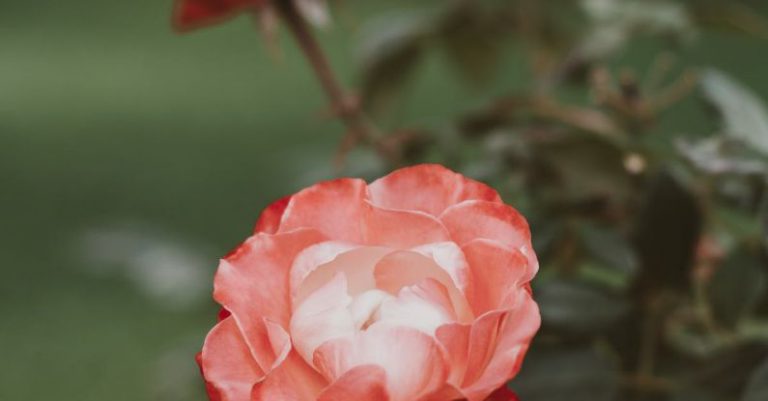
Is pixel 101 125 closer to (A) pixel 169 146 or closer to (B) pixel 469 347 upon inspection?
(A) pixel 169 146

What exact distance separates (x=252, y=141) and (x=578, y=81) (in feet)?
2.99

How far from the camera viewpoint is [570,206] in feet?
1.24

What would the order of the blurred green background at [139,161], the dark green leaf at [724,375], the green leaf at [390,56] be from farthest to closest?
the blurred green background at [139,161]
the green leaf at [390,56]
the dark green leaf at [724,375]

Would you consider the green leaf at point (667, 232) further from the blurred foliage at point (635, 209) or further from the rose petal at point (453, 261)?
the rose petal at point (453, 261)

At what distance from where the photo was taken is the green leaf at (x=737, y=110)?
309 mm

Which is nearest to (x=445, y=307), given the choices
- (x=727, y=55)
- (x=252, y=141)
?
(x=252, y=141)

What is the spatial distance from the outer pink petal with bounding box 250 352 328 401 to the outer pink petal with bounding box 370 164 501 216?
0.03m

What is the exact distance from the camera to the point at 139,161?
4.13 ft

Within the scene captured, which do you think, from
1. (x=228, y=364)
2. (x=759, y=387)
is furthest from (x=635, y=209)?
(x=228, y=364)

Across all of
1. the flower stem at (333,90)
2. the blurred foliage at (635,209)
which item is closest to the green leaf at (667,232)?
the blurred foliage at (635,209)

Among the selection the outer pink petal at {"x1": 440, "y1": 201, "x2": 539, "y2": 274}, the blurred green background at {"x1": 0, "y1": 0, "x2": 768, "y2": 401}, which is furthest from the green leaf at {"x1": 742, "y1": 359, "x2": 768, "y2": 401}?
the blurred green background at {"x1": 0, "y1": 0, "x2": 768, "y2": 401}

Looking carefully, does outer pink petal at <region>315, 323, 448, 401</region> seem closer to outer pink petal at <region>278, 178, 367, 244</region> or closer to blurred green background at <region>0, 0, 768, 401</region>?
outer pink petal at <region>278, 178, 367, 244</region>

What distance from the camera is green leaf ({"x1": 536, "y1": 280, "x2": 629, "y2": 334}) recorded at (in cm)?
32

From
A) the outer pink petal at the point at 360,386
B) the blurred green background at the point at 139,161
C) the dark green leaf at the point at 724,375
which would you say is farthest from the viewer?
the blurred green background at the point at 139,161
